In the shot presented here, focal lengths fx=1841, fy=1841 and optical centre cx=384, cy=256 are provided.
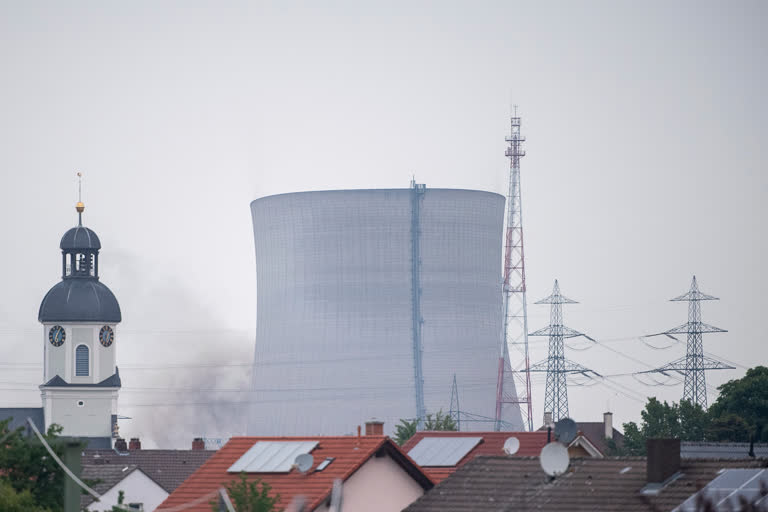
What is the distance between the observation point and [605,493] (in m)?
23.2

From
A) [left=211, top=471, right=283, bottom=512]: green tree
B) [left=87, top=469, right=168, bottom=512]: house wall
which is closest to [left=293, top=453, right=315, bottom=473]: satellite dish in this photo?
[left=211, top=471, right=283, bottom=512]: green tree

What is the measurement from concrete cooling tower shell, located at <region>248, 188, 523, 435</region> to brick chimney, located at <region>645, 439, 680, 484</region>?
124 ft

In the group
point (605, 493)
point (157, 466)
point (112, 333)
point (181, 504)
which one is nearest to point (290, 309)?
point (157, 466)

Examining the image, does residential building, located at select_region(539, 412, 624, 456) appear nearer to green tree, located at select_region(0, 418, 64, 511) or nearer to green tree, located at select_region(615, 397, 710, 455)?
green tree, located at select_region(615, 397, 710, 455)

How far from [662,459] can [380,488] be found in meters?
6.09

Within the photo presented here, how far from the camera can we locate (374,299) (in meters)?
61.8

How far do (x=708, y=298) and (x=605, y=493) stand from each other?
137 feet

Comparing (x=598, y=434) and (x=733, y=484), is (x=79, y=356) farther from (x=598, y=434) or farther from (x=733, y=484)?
(x=733, y=484)

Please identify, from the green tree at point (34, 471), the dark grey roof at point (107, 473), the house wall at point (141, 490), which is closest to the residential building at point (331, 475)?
the green tree at point (34, 471)

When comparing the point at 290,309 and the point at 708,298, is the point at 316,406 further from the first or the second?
the point at 708,298

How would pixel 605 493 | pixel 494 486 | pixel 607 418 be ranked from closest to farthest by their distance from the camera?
pixel 605 493 < pixel 494 486 < pixel 607 418

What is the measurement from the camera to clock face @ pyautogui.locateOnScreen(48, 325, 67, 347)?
287 ft

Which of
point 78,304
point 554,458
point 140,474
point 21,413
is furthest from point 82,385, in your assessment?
point 554,458

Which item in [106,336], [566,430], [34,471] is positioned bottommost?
[34,471]
